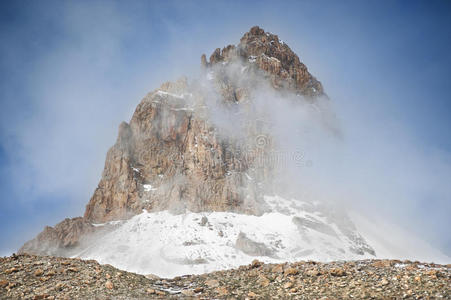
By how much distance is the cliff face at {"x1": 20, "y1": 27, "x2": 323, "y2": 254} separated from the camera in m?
106

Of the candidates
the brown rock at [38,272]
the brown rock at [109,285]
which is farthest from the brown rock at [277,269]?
the brown rock at [38,272]

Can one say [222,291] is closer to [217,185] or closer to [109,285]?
[109,285]

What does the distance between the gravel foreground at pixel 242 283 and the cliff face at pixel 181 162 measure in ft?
279

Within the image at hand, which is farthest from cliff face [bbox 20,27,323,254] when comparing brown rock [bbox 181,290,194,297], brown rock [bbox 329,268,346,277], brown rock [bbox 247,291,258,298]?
brown rock [bbox 247,291,258,298]

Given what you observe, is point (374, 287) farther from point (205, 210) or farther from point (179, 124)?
point (179, 124)

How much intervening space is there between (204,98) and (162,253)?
2714 inches

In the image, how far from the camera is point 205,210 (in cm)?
10381

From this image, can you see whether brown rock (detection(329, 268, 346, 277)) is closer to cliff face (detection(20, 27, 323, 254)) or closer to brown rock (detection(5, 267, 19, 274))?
brown rock (detection(5, 267, 19, 274))

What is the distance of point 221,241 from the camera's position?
85.8 metres

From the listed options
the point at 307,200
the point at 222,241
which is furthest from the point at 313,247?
the point at 307,200

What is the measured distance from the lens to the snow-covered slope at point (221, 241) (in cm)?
7725

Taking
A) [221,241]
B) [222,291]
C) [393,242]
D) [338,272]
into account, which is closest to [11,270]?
[222,291]

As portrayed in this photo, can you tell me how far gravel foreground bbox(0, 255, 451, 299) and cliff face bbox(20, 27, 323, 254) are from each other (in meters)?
84.9

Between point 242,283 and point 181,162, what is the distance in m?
102
